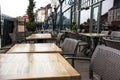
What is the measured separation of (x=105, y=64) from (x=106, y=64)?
0.07 ft

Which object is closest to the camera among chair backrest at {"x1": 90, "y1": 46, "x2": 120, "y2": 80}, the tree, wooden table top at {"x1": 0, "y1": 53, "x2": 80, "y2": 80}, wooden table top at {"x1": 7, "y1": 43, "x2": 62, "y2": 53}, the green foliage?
wooden table top at {"x1": 0, "y1": 53, "x2": 80, "y2": 80}

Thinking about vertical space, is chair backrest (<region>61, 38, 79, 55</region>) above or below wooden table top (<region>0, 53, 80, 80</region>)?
above

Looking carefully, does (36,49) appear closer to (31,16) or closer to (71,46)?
(71,46)

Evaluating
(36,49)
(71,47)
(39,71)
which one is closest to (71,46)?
(71,47)

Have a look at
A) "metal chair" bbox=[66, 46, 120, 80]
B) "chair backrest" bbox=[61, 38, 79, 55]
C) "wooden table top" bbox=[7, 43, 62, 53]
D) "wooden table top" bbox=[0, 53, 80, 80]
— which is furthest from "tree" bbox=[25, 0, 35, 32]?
"wooden table top" bbox=[0, 53, 80, 80]

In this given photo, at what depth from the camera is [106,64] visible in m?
1.77

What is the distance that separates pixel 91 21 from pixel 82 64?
5.61 metres

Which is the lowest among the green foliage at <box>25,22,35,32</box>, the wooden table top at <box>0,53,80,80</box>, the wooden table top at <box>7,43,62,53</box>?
the wooden table top at <box>0,53,80,80</box>

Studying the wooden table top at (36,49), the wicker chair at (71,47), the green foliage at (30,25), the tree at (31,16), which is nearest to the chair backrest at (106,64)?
the wooden table top at (36,49)

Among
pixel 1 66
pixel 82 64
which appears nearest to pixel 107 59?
pixel 1 66

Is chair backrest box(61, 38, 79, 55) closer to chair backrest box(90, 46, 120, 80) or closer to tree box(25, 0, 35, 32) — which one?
chair backrest box(90, 46, 120, 80)

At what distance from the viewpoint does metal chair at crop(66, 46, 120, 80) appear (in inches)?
62.1

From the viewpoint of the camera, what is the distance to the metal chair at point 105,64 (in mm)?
1577

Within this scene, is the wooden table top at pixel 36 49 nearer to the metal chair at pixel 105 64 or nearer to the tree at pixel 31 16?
the metal chair at pixel 105 64
